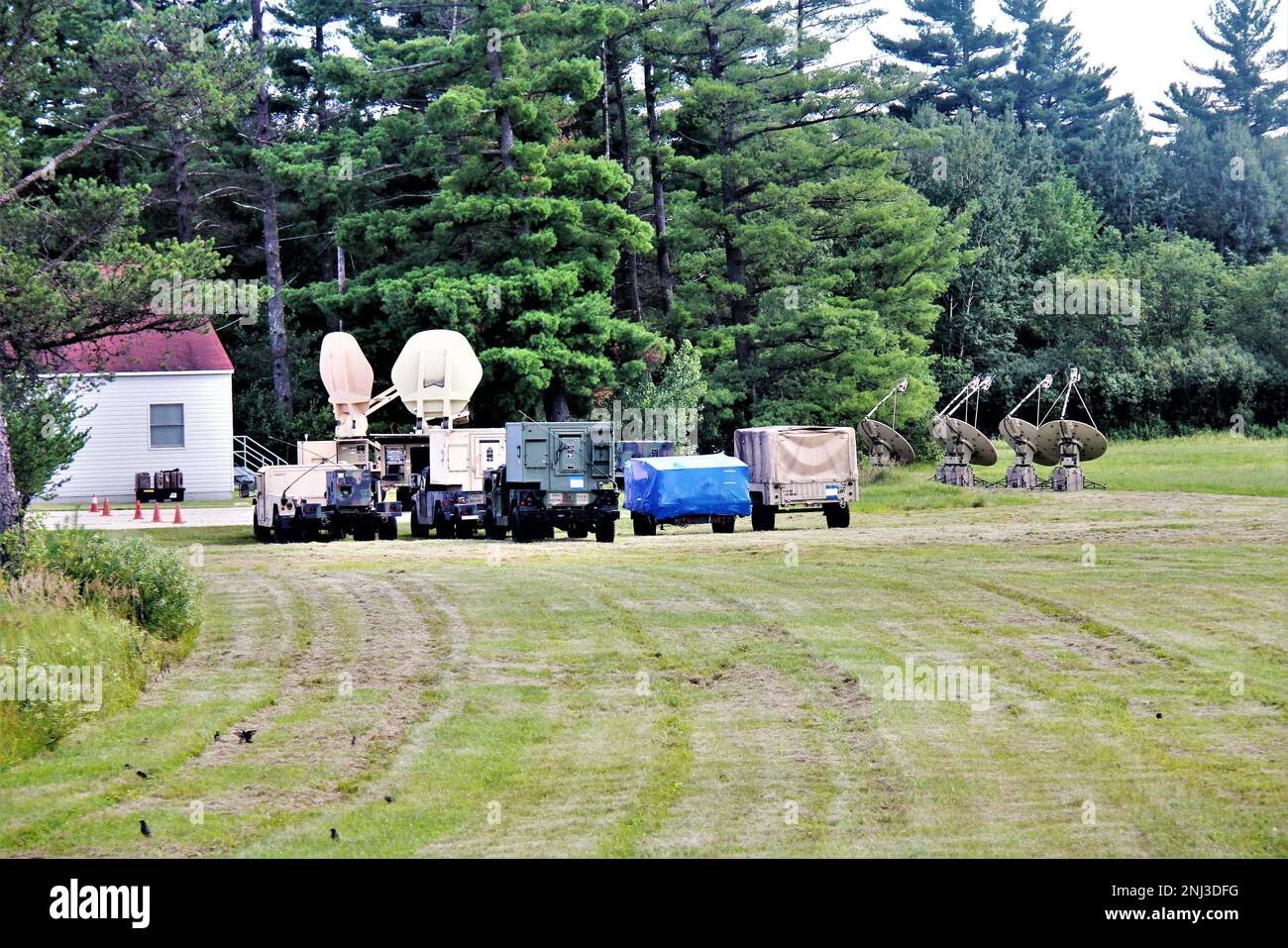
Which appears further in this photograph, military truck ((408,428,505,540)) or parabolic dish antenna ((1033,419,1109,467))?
parabolic dish antenna ((1033,419,1109,467))

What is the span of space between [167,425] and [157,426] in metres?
0.33

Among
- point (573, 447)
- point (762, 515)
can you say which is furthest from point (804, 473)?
point (573, 447)

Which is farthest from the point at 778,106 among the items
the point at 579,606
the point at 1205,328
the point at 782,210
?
the point at 579,606

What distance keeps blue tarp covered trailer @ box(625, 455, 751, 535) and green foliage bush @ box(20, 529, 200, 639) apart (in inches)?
630

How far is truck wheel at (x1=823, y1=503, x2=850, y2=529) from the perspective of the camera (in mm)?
33906

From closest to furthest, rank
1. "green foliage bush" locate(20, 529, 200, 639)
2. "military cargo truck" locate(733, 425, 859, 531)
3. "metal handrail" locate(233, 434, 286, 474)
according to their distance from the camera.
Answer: "green foliage bush" locate(20, 529, 200, 639) → "military cargo truck" locate(733, 425, 859, 531) → "metal handrail" locate(233, 434, 286, 474)

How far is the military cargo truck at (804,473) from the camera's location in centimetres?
3366

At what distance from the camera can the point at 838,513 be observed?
34031 millimetres

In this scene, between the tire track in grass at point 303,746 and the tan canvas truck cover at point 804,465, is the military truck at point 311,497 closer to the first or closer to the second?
the tan canvas truck cover at point 804,465

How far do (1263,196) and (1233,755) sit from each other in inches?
3493

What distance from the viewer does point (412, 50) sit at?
174 ft

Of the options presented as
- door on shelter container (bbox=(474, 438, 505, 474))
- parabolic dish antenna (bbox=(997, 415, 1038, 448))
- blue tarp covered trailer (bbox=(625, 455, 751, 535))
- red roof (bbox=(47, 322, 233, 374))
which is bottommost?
blue tarp covered trailer (bbox=(625, 455, 751, 535))

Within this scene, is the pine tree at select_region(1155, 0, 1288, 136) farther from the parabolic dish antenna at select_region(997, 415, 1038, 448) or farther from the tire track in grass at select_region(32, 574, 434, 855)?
the tire track in grass at select_region(32, 574, 434, 855)

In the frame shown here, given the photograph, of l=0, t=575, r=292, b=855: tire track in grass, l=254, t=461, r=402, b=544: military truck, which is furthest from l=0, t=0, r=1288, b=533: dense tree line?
l=0, t=575, r=292, b=855: tire track in grass
